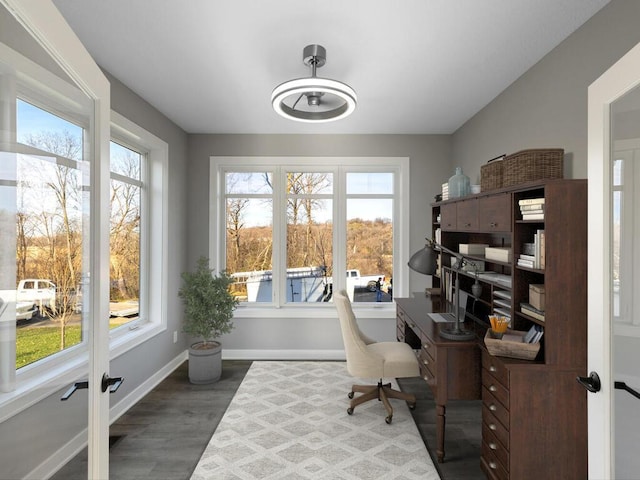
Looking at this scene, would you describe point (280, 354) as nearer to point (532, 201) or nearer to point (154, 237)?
point (154, 237)

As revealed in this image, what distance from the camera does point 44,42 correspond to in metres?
0.93

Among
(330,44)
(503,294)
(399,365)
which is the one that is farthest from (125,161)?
(503,294)

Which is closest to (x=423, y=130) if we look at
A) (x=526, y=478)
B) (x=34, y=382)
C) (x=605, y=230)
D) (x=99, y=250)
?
(x=605, y=230)

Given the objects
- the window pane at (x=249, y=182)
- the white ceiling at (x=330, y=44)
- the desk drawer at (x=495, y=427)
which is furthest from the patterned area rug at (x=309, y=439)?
the white ceiling at (x=330, y=44)

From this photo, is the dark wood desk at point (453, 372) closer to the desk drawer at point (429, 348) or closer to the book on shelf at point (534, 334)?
the desk drawer at point (429, 348)

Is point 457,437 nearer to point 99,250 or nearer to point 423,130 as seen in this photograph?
point 99,250

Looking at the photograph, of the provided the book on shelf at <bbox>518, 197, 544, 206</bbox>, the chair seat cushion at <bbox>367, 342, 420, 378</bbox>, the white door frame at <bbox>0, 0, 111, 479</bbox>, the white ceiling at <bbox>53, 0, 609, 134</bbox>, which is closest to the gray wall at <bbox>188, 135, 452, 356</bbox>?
the white ceiling at <bbox>53, 0, 609, 134</bbox>

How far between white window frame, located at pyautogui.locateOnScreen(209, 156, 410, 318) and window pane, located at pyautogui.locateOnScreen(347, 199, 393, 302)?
0.23 feet

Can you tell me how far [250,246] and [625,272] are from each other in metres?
3.63

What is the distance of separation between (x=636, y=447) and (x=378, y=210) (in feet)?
11.0

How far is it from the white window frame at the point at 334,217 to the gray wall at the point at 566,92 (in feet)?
4.24

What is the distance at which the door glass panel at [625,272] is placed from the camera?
42.1 inches

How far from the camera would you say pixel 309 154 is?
4141 mm

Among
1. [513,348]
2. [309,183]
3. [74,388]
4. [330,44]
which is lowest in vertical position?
[513,348]
